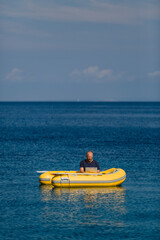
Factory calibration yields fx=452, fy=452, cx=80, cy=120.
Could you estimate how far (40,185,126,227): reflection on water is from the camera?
16.6 metres

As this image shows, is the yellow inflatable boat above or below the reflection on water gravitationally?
above

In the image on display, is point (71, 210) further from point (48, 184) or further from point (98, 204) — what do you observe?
point (48, 184)

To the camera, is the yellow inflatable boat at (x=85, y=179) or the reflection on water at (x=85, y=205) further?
the yellow inflatable boat at (x=85, y=179)

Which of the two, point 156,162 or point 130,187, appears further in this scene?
point 156,162

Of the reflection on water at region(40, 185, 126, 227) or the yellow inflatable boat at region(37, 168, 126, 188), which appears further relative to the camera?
the yellow inflatable boat at region(37, 168, 126, 188)

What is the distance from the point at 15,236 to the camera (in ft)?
49.3

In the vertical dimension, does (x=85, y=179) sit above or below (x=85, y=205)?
above

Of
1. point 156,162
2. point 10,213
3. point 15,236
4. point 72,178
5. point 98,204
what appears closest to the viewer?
point 15,236

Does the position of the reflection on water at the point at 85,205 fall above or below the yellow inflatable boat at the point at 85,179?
below

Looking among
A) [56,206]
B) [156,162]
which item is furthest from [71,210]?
[156,162]

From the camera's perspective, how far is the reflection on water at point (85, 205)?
16641 millimetres

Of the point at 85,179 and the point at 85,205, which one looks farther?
the point at 85,179

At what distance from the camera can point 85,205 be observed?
61.5 feet

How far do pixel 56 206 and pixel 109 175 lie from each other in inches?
170
